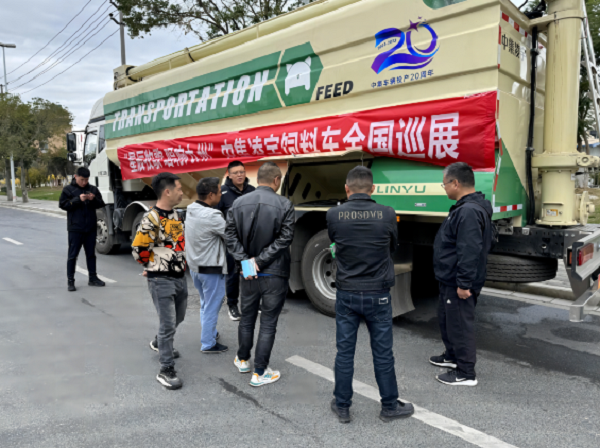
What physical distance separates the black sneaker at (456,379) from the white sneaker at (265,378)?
1273 mm

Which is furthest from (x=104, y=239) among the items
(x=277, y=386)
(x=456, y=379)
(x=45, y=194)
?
(x=45, y=194)

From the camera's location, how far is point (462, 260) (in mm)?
3326

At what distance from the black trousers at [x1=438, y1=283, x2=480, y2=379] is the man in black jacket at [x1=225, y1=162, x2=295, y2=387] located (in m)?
1.29

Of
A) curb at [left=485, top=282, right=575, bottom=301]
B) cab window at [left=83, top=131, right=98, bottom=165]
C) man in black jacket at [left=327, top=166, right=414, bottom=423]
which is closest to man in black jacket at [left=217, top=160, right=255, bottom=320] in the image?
man in black jacket at [left=327, top=166, right=414, bottom=423]

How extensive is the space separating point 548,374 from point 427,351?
0.98m

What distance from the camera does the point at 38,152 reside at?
2905 cm

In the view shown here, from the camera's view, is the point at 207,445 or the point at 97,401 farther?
the point at 97,401

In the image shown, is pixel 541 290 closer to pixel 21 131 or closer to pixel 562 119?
pixel 562 119

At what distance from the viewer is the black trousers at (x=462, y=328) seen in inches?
139

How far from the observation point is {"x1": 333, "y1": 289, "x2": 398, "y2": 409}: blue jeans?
9.65ft

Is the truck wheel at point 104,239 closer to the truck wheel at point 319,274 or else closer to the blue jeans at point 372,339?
the truck wheel at point 319,274

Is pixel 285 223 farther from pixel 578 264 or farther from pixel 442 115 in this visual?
pixel 578 264

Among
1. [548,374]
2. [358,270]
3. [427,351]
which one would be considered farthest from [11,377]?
[548,374]

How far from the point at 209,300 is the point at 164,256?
0.77 metres
